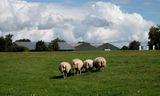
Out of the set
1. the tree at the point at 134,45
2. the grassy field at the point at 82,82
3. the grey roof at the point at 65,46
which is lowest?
the grassy field at the point at 82,82

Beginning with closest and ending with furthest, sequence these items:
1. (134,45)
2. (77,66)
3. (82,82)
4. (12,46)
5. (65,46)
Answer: (82,82), (77,66), (134,45), (12,46), (65,46)

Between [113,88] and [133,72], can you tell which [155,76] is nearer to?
[133,72]

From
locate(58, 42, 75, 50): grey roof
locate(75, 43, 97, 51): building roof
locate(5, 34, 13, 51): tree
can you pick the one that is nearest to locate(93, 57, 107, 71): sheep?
locate(5, 34, 13, 51): tree

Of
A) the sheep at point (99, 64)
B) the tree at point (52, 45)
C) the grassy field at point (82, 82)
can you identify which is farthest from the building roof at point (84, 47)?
the sheep at point (99, 64)

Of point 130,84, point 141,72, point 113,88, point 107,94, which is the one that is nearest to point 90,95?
Answer: point 107,94

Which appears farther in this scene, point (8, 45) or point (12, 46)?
point (12, 46)

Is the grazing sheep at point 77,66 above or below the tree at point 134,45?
below

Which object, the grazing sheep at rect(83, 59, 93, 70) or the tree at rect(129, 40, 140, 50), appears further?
the tree at rect(129, 40, 140, 50)

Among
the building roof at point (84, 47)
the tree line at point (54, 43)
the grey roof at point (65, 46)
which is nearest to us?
the tree line at point (54, 43)

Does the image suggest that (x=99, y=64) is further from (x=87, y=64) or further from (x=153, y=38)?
(x=153, y=38)

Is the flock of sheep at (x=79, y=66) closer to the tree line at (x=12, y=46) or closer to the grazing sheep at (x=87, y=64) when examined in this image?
the grazing sheep at (x=87, y=64)

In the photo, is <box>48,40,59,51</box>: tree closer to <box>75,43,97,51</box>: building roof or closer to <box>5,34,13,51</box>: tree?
<box>5,34,13,51</box>: tree

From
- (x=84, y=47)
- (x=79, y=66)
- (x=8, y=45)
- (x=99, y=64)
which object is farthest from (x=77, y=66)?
(x=84, y=47)

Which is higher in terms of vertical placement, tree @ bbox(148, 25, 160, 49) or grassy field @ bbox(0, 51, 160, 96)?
tree @ bbox(148, 25, 160, 49)
